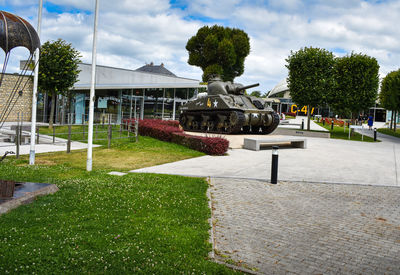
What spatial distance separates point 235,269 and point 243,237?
1045 millimetres

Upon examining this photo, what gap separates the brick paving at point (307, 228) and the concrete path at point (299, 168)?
125 centimetres

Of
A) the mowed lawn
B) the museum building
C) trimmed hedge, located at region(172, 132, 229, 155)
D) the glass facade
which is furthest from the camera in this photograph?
the glass facade

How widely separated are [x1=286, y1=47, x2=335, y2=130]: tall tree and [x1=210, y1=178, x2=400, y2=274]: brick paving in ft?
65.1

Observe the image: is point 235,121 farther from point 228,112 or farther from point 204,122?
point 204,122

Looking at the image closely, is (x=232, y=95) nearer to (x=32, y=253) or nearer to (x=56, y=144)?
(x=56, y=144)

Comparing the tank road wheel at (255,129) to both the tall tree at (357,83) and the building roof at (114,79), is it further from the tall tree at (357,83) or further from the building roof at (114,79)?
the building roof at (114,79)

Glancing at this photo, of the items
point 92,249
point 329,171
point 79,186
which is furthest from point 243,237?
point 329,171

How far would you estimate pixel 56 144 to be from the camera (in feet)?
49.2

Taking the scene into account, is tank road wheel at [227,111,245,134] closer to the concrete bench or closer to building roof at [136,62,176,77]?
the concrete bench

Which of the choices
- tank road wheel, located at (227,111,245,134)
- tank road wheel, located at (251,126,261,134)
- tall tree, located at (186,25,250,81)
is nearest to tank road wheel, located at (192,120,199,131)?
tank road wheel, located at (251,126,261,134)

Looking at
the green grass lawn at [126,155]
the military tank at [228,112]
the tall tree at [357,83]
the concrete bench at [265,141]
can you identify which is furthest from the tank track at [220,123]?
the tall tree at [357,83]

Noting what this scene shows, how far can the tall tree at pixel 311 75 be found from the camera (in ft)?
88.1

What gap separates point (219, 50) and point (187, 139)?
32.7 metres

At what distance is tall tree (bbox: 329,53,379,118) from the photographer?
83.0 ft
